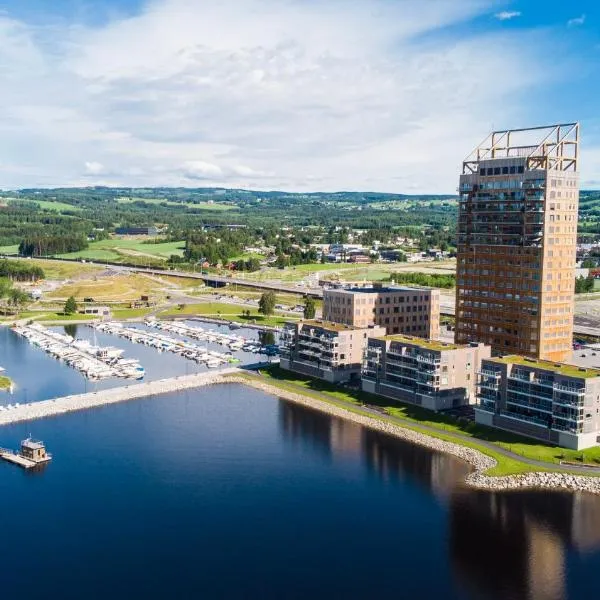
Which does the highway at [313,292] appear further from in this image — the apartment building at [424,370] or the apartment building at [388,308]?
the apartment building at [424,370]

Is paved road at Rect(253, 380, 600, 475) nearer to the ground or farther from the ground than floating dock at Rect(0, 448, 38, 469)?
farther from the ground

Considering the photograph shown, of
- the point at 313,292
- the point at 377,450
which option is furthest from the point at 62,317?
the point at 377,450

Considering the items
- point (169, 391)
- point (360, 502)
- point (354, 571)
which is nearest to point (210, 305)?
point (169, 391)

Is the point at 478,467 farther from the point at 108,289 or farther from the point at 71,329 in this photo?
the point at 108,289

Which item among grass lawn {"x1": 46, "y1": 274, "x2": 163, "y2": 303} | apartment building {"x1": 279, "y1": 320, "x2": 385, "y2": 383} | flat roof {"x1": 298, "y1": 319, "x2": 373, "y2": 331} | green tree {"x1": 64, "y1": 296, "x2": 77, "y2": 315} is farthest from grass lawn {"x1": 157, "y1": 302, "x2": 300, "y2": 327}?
apartment building {"x1": 279, "y1": 320, "x2": 385, "y2": 383}

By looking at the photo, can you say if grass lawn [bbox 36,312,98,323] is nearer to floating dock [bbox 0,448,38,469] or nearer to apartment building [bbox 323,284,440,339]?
apartment building [bbox 323,284,440,339]

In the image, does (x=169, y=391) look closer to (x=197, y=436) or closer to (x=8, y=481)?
(x=197, y=436)

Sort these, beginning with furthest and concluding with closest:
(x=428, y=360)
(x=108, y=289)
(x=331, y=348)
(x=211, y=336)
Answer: (x=108, y=289) < (x=211, y=336) < (x=331, y=348) < (x=428, y=360)
